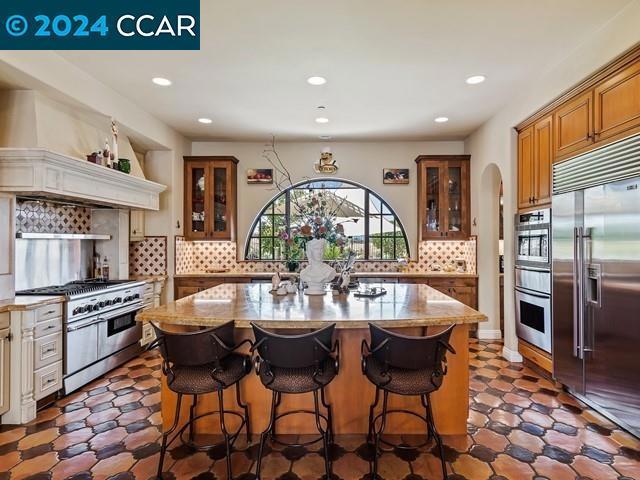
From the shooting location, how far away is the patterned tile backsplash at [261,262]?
18.8 feet

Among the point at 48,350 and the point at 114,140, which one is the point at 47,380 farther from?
the point at 114,140

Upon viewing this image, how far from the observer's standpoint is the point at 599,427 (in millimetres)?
2635

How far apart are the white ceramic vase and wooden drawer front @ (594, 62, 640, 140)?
230cm

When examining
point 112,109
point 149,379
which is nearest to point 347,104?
point 112,109

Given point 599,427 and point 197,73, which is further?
point 197,73

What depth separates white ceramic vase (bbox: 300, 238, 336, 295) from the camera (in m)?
3.14

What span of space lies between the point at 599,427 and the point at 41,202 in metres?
5.23

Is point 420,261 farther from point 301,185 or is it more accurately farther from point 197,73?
point 197,73

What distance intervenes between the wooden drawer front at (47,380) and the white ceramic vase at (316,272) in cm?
219

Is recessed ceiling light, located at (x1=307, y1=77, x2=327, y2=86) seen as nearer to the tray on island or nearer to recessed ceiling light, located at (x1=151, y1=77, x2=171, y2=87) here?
recessed ceiling light, located at (x1=151, y1=77, x2=171, y2=87)

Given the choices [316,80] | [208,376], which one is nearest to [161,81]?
[316,80]

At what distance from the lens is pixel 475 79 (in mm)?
3576

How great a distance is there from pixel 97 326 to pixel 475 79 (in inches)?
174

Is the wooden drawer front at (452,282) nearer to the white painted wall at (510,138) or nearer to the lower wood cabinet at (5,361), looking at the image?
the white painted wall at (510,138)
